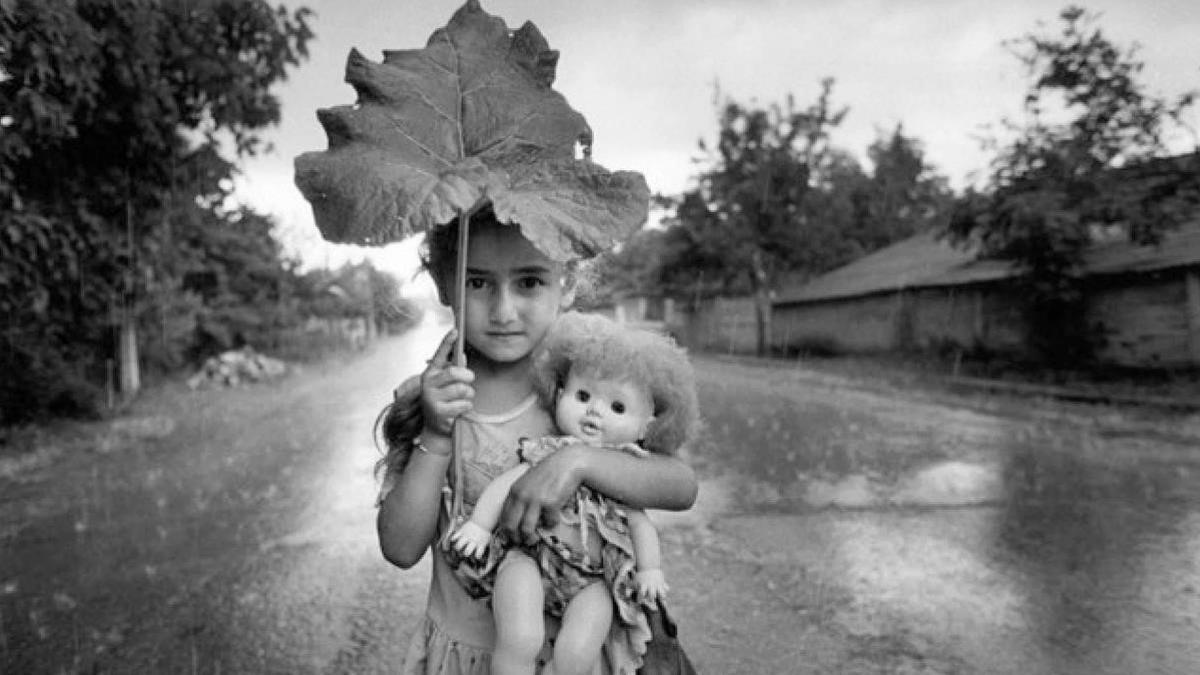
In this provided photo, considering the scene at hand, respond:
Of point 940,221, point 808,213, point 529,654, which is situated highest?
point 808,213

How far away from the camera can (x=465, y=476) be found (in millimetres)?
1677

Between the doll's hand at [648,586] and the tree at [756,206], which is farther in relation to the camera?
the tree at [756,206]

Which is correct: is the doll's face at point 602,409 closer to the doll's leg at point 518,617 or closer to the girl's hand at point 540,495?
the girl's hand at point 540,495

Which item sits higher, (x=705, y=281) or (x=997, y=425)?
(x=705, y=281)

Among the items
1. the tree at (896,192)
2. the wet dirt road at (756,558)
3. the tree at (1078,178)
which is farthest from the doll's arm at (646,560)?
the tree at (896,192)

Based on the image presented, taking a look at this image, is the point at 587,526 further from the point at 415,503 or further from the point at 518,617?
the point at 415,503

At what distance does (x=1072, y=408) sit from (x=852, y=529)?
29.8ft

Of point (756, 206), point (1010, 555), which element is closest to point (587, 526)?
point (1010, 555)

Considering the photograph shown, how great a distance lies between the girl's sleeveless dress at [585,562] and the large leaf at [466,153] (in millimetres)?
482

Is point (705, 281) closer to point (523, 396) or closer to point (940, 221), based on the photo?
point (940, 221)

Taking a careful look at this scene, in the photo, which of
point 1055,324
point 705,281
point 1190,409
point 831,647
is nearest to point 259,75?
A: point 831,647

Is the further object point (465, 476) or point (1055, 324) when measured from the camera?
point (1055, 324)

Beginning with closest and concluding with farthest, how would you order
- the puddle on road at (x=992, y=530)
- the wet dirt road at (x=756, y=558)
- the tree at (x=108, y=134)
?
the wet dirt road at (x=756, y=558) < the puddle on road at (x=992, y=530) < the tree at (x=108, y=134)

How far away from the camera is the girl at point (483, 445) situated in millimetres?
1496
